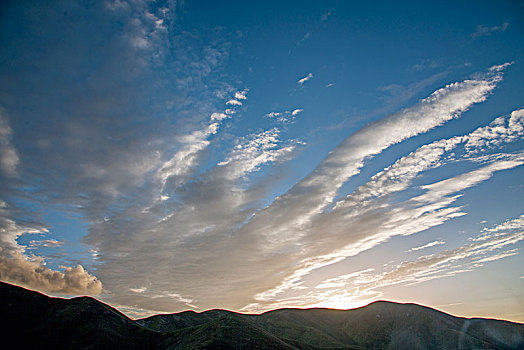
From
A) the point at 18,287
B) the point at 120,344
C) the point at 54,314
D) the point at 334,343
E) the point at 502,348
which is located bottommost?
the point at 502,348

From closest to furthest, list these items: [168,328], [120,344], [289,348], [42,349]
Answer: [42,349] → [120,344] → [289,348] → [168,328]

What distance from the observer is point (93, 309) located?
114938 mm

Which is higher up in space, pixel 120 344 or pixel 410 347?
pixel 120 344

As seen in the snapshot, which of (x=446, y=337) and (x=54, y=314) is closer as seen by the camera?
(x=54, y=314)

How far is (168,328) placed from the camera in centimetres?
18788

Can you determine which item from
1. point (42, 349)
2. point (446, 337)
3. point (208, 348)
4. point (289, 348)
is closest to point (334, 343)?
point (446, 337)

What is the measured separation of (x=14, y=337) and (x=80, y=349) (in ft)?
71.8

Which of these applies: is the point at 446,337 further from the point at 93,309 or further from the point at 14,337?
the point at 14,337

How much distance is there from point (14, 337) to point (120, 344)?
32.1 m

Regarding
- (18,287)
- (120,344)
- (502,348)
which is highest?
(18,287)

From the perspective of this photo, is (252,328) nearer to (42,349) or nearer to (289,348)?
(289,348)

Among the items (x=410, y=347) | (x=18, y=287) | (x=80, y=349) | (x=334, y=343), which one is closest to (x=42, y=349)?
(x=80, y=349)

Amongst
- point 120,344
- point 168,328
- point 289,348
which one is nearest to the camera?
point 120,344

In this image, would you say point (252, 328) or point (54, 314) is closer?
point (54, 314)
